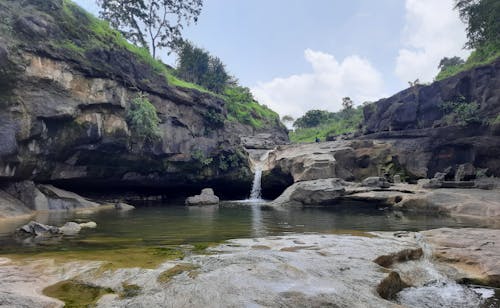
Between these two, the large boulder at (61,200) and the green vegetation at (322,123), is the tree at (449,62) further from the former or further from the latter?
the large boulder at (61,200)

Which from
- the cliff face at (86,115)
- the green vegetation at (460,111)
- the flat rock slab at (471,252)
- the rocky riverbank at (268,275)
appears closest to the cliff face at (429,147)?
the green vegetation at (460,111)

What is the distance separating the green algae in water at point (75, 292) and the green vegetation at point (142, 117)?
72.4ft

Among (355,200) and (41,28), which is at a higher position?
(41,28)

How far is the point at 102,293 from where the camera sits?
502cm

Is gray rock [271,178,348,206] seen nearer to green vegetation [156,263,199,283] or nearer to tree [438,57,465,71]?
green vegetation [156,263,199,283]

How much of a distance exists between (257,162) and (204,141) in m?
9.26

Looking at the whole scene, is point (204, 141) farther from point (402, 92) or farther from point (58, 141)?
point (402, 92)

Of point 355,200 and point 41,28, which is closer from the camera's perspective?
point 41,28

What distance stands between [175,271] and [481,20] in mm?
31549

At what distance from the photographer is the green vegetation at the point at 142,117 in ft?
86.8

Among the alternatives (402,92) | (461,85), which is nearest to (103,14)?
(402,92)

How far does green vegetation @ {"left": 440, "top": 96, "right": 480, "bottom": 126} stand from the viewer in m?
31.7

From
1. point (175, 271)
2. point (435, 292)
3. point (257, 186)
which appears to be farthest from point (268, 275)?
point (257, 186)

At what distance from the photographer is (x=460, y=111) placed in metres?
32.8
